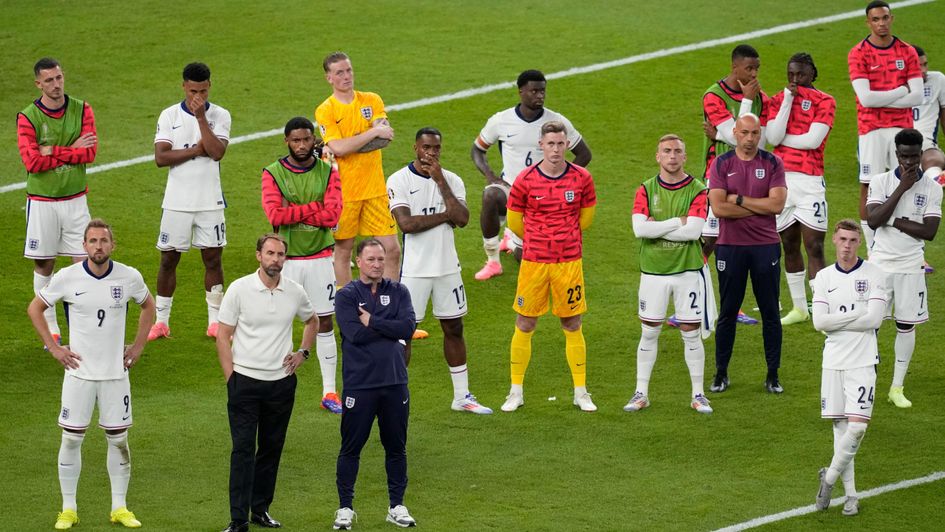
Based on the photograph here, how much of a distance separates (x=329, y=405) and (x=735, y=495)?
3.79m

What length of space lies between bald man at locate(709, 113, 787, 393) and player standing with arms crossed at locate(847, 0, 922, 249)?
3.43 metres

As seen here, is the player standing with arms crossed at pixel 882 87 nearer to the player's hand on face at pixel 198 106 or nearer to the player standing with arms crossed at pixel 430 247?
the player standing with arms crossed at pixel 430 247

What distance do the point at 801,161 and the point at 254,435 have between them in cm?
699

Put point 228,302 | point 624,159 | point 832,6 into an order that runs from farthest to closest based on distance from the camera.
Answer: point 832,6
point 624,159
point 228,302

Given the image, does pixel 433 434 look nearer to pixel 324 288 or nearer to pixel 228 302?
pixel 324 288

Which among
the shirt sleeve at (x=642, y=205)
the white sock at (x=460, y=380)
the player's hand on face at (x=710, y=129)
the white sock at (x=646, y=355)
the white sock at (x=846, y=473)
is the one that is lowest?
the white sock at (x=846, y=473)

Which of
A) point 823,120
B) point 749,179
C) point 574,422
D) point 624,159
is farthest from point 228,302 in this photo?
point 624,159

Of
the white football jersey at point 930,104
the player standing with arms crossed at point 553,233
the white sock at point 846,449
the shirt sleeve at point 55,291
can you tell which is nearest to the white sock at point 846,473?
the white sock at point 846,449

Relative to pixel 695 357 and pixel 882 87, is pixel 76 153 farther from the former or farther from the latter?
pixel 882 87

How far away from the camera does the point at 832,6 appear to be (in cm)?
2592

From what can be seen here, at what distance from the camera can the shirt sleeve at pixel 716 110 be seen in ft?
48.4

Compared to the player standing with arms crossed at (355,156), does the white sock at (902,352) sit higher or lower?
lower

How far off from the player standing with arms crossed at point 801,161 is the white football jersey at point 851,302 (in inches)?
156

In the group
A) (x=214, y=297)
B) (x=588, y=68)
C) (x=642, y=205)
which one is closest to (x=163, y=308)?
(x=214, y=297)
